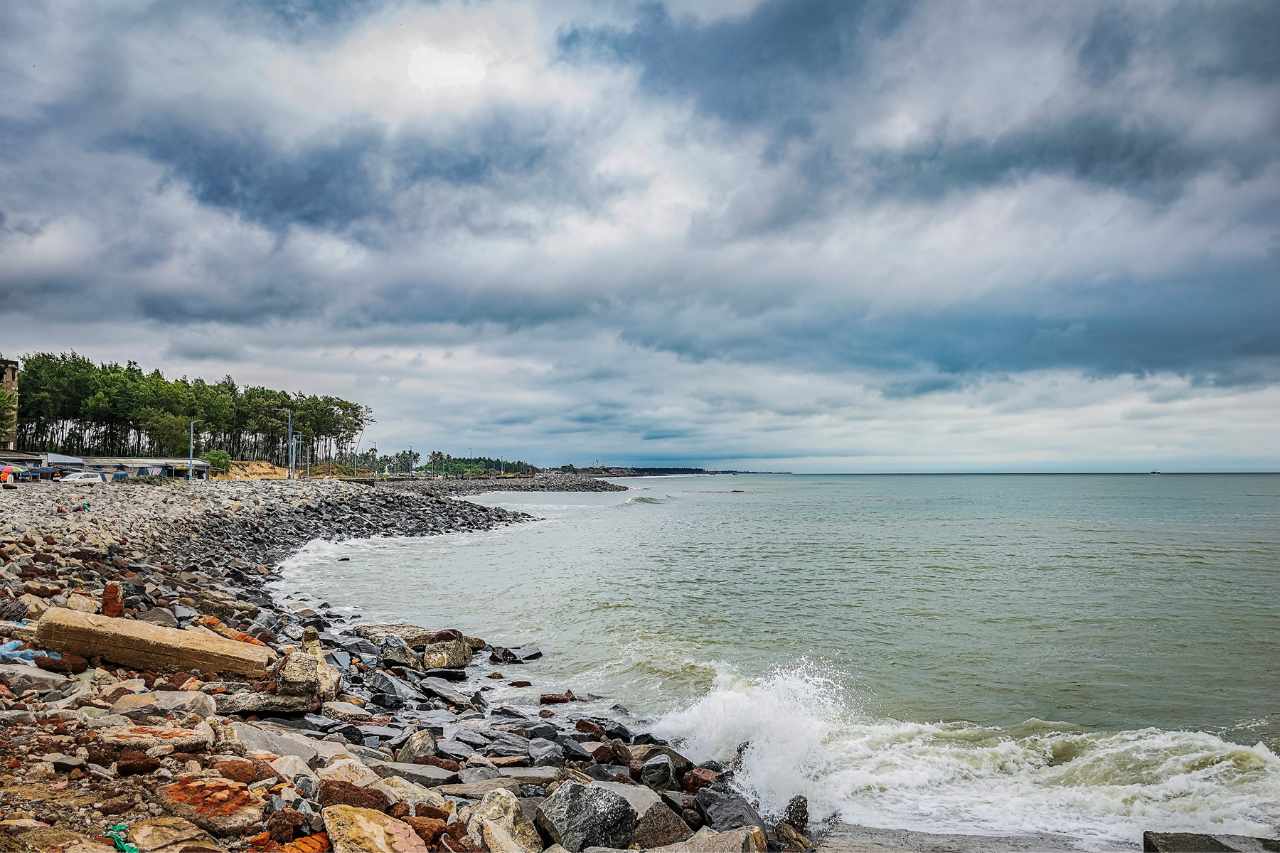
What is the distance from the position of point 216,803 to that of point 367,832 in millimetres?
1142

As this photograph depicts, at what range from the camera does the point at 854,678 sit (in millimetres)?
14195

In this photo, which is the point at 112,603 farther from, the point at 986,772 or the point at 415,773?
the point at 986,772

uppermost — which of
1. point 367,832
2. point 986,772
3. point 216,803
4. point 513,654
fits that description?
point 216,803

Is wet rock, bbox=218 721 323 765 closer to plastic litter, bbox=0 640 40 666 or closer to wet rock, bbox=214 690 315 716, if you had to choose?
wet rock, bbox=214 690 315 716

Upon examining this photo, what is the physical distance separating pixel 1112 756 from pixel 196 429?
124 meters

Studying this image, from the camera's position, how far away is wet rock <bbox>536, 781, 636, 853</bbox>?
20.4 ft

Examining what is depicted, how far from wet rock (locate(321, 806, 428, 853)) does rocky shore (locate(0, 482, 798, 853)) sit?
0.05ft

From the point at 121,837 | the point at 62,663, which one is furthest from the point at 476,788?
the point at 62,663

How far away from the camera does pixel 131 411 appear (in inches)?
3816

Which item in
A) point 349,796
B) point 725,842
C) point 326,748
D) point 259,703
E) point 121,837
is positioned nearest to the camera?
point 121,837

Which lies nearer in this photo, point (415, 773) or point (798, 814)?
point (415, 773)

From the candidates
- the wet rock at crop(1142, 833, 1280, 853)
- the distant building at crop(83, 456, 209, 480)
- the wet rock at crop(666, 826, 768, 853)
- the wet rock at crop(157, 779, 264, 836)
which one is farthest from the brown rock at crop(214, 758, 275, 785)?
the distant building at crop(83, 456, 209, 480)

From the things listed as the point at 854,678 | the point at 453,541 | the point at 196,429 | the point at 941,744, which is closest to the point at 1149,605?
the point at 854,678

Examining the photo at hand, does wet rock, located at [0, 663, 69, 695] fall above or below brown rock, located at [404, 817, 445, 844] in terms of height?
above
